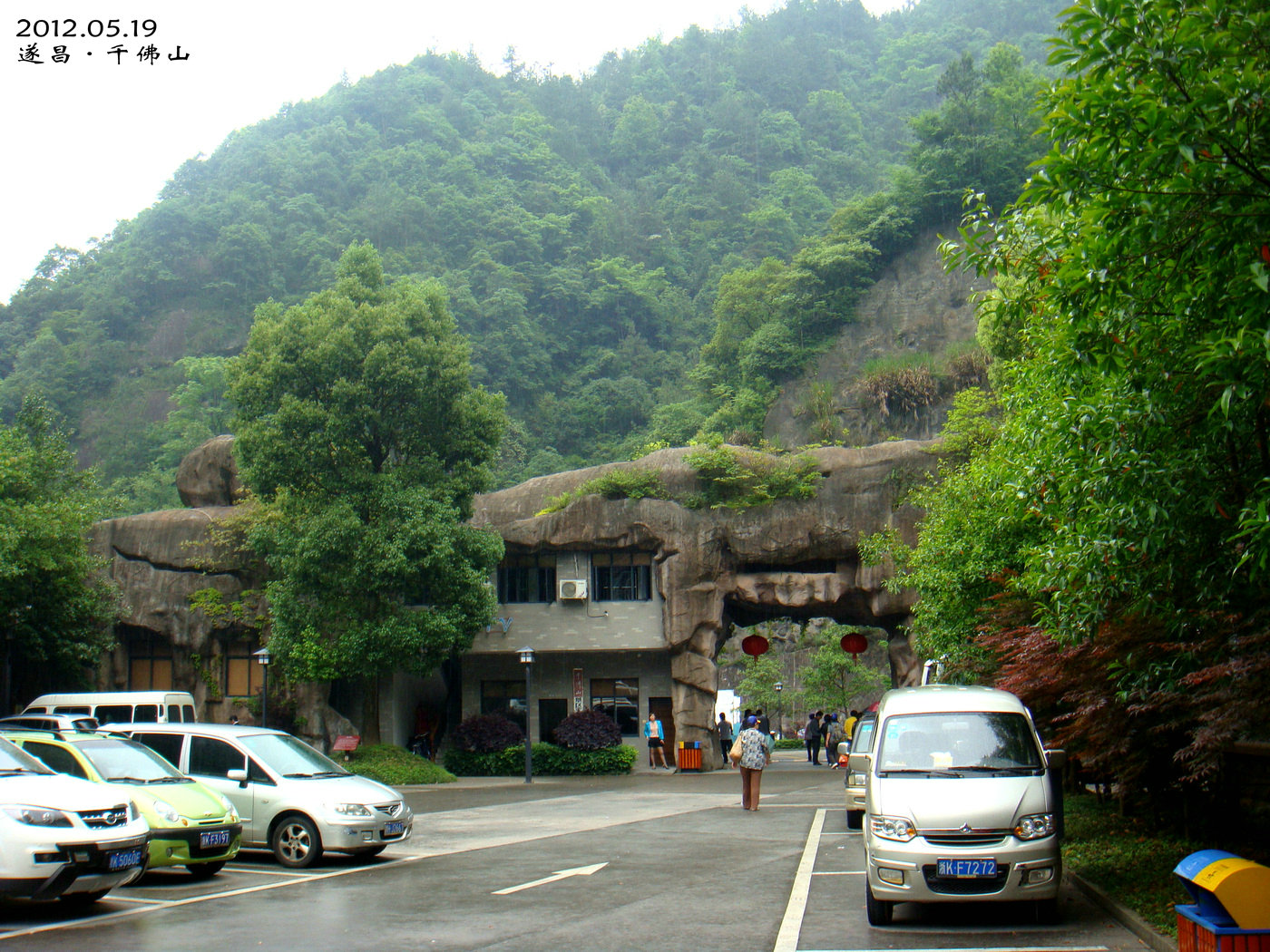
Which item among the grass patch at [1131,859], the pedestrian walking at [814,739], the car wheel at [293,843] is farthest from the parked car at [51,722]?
the pedestrian walking at [814,739]

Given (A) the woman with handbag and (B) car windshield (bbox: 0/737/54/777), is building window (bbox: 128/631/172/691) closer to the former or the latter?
(A) the woman with handbag

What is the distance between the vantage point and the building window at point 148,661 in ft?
106

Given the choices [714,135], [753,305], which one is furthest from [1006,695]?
[714,135]

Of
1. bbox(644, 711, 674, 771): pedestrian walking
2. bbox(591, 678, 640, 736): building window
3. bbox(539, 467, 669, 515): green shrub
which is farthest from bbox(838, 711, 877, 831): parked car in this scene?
bbox(591, 678, 640, 736): building window

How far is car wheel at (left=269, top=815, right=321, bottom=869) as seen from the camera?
39.2ft

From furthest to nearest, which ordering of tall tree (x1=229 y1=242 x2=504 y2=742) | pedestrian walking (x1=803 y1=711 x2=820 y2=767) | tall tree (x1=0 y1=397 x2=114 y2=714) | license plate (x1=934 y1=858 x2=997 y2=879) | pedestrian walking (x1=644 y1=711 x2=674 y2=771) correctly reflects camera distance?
pedestrian walking (x1=803 y1=711 x2=820 y2=767)
pedestrian walking (x1=644 y1=711 x2=674 y2=771)
tall tree (x1=229 y1=242 x2=504 y2=742)
tall tree (x1=0 y1=397 x2=114 y2=714)
license plate (x1=934 y1=858 x2=997 y2=879)

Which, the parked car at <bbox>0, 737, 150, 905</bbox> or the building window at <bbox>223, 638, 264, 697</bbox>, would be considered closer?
the parked car at <bbox>0, 737, 150, 905</bbox>

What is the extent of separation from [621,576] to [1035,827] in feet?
78.7

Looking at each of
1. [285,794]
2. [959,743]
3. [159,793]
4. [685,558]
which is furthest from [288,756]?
[685,558]

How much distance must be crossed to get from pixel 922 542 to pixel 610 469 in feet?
38.4

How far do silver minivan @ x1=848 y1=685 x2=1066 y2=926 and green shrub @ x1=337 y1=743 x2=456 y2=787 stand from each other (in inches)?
751

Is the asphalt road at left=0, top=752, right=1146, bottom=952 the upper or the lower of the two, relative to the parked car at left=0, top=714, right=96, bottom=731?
lower

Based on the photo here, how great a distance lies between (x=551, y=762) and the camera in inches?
1171

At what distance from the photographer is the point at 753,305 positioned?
168 feet
